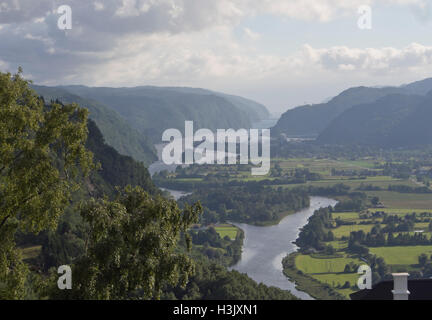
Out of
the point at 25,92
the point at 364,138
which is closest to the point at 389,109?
the point at 364,138

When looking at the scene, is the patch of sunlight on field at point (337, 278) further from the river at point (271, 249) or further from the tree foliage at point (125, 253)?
the tree foliage at point (125, 253)

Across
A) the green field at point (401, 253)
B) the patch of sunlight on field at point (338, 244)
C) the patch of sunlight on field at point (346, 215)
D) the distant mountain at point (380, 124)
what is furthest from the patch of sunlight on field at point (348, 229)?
the distant mountain at point (380, 124)

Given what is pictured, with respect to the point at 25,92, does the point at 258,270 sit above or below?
below

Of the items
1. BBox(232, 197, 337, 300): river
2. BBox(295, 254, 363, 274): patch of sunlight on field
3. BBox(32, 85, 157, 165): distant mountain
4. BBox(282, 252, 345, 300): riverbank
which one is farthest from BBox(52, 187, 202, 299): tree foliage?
BBox(32, 85, 157, 165): distant mountain

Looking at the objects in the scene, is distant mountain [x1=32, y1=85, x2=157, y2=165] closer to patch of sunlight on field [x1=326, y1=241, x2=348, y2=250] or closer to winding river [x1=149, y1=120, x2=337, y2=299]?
winding river [x1=149, y1=120, x2=337, y2=299]
